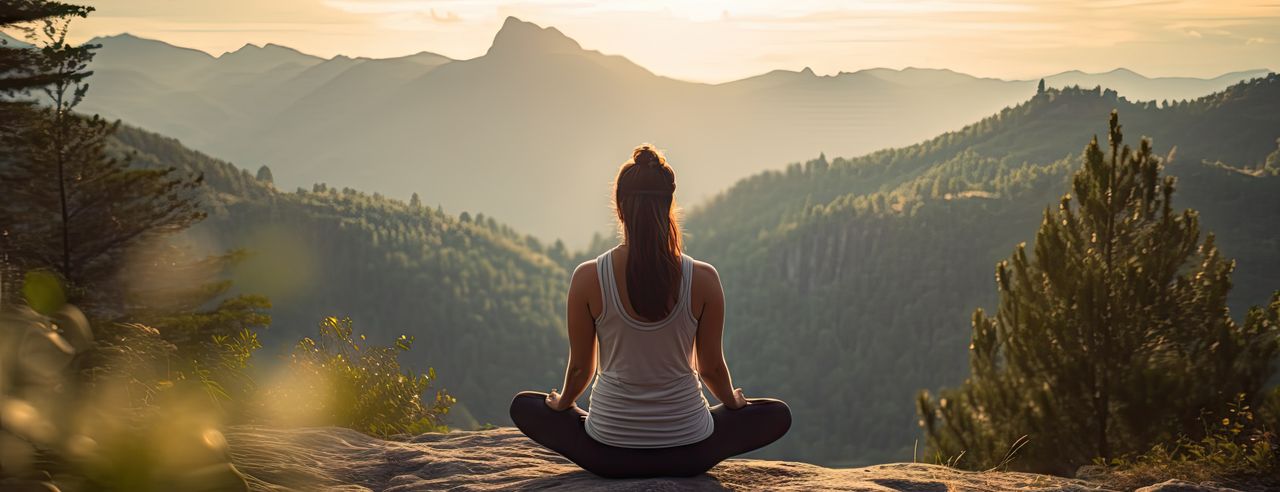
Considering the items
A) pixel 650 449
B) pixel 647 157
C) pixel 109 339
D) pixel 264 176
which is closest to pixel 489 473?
pixel 650 449

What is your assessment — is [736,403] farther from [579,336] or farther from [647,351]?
[579,336]

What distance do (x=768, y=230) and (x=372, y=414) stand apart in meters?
139

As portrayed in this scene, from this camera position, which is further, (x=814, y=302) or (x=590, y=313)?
(x=814, y=302)

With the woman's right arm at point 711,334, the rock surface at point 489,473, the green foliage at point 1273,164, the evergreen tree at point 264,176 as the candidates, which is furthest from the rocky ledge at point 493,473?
the green foliage at point 1273,164

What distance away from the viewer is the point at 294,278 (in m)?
97.1

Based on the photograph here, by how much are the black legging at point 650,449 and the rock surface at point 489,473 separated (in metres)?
0.08

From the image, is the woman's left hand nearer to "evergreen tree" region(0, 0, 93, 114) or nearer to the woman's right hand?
the woman's right hand

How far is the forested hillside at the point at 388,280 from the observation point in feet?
301

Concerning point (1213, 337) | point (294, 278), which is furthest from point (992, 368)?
point (294, 278)

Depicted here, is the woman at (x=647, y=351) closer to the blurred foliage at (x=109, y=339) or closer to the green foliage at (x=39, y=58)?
the blurred foliage at (x=109, y=339)

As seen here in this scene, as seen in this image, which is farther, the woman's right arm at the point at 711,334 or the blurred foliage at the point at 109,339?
the woman's right arm at the point at 711,334

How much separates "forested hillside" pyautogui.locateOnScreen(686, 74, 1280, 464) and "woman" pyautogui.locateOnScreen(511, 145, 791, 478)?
3621 inches

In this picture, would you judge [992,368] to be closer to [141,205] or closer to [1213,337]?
[1213,337]

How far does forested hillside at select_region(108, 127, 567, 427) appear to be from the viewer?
91688mm
